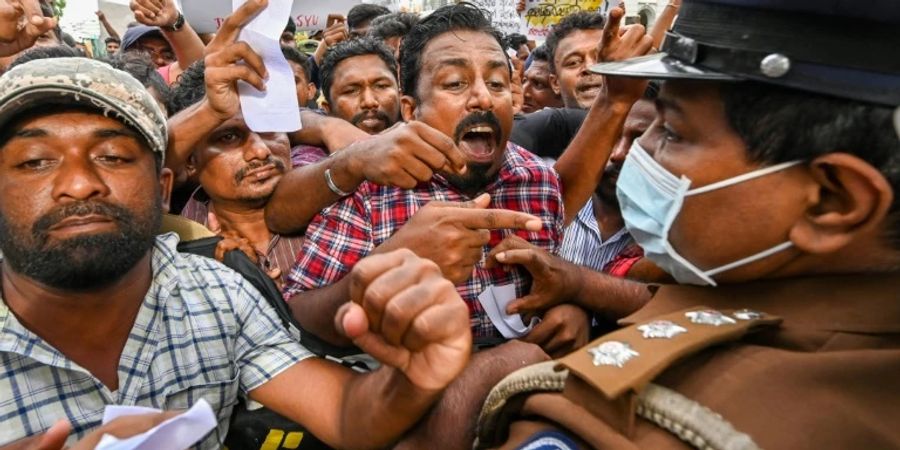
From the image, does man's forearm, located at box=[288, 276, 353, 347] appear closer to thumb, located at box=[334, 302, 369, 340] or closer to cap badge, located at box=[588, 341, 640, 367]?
thumb, located at box=[334, 302, 369, 340]

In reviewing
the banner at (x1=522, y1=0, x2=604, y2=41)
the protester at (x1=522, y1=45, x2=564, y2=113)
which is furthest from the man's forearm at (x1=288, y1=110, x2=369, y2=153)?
the banner at (x1=522, y1=0, x2=604, y2=41)

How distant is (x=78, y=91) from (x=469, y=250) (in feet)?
4.06

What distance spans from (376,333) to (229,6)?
2353 millimetres

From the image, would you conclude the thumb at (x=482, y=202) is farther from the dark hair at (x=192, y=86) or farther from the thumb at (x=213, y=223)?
the dark hair at (x=192, y=86)

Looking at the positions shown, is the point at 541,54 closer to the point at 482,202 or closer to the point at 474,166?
the point at 474,166

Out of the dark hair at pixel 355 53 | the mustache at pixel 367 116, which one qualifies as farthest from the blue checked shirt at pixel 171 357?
the dark hair at pixel 355 53

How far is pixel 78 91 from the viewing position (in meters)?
1.72

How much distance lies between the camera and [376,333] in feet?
4.08

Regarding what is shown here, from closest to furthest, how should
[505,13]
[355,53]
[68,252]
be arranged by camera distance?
[68,252], [355,53], [505,13]

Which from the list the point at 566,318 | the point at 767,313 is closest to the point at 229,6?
the point at 566,318

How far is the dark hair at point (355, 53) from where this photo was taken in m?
4.09

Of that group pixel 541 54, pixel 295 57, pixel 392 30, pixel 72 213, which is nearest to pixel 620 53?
pixel 72 213

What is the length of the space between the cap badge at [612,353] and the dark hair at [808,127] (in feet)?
1.42

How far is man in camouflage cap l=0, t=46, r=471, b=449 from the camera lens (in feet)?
5.47
